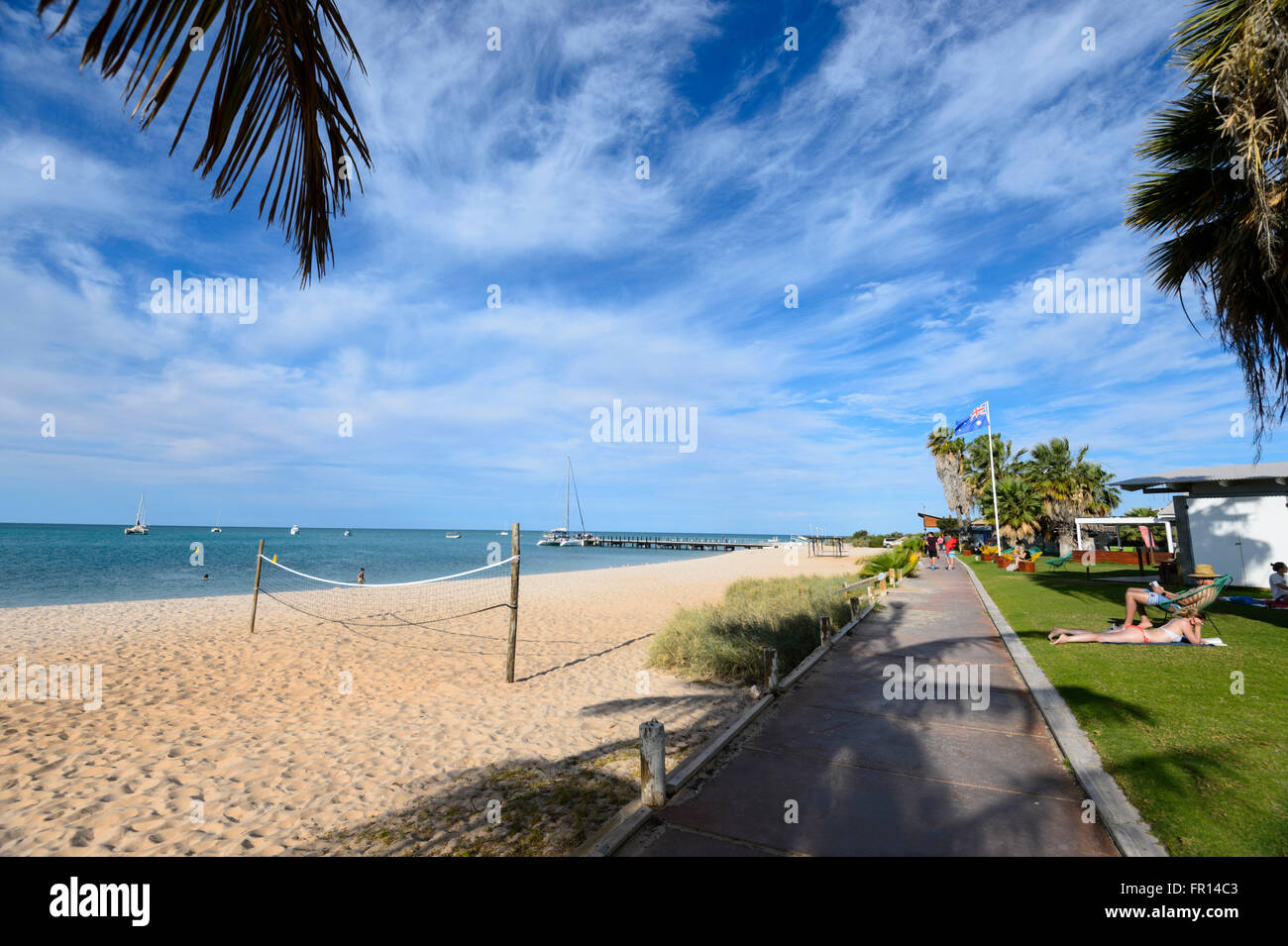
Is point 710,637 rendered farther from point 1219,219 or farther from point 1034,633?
point 1219,219

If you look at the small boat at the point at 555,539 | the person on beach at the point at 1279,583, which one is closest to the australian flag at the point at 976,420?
the person on beach at the point at 1279,583

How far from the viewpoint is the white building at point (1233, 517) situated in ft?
48.6

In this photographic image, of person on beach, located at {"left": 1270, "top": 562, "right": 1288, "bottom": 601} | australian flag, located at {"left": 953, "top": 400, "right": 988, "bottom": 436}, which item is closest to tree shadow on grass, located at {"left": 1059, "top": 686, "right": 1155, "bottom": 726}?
person on beach, located at {"left": 1270, "top": 562, "right": 1288, "bottom": 601}

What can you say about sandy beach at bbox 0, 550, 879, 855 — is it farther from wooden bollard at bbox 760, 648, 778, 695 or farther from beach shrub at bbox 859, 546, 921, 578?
beach shrub at bbox 859, 546, 921, 578

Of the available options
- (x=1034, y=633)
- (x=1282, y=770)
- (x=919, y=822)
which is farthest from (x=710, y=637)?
(x=1282, y=770)

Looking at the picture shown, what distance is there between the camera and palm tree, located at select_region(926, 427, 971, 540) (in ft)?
157

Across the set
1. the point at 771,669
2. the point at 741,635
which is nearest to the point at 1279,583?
the point at 741,635

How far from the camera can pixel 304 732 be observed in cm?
740

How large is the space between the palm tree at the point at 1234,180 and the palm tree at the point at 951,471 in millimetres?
42530

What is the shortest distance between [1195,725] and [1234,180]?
8119mm

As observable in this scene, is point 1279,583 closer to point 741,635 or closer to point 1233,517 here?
point 1233,517

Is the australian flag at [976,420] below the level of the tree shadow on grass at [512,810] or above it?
above

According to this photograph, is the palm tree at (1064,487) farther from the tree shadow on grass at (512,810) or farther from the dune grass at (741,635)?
the tree shadow on grass at (512,810)
